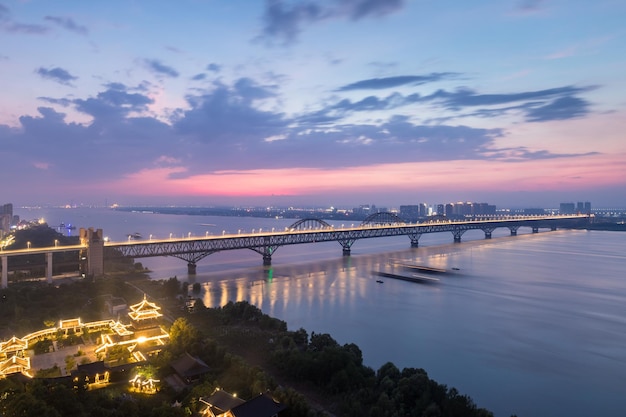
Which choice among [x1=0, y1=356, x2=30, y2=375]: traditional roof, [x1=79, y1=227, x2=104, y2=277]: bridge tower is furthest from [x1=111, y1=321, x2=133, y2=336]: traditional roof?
[x1=79, y1=227, x2=104, y2=277]: bridge tower

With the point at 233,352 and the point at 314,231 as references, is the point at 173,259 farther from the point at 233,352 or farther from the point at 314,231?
the point at 233,352

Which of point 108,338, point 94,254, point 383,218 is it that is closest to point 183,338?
point 108,338

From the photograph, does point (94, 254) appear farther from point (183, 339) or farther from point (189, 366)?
point (189, 366)

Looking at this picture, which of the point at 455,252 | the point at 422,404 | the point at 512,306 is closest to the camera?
the point at 422,404

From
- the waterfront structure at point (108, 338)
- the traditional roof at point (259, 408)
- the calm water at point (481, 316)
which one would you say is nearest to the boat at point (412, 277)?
the calm water at point (481, 316)

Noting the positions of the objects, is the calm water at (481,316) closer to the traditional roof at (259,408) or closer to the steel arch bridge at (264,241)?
the steel arch bridge at (264,241)

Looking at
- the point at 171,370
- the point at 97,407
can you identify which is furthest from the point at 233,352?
the point at 97,407
